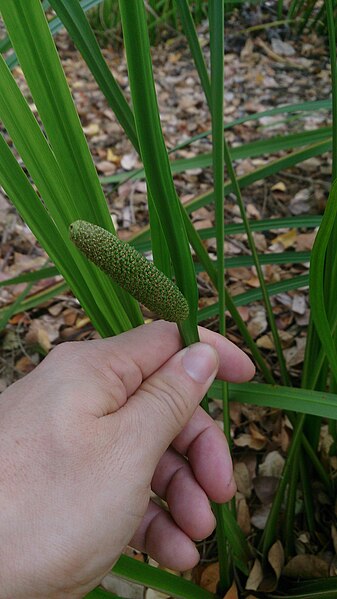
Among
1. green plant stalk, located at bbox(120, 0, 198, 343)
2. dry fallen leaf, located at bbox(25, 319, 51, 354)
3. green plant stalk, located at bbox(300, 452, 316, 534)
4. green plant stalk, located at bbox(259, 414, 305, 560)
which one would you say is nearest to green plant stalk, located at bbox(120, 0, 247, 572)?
green plant stalk, located at bbox(120, 0, 198, 343)

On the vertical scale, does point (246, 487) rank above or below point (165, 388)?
below

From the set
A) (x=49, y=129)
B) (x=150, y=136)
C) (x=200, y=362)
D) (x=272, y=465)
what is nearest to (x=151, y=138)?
(x=150, y=136)

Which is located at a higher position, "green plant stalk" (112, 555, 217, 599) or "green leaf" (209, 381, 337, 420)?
"green leaf" (209, 381, 337, 420)

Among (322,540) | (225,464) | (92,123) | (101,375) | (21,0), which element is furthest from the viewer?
(92,123)

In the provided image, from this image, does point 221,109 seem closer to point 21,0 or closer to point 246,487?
point 21,0

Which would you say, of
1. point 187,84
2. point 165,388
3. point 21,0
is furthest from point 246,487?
point 187,84

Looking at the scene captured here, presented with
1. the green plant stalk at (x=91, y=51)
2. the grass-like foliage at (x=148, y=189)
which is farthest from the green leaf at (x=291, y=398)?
the green plant stalk at (x=91, y=51)

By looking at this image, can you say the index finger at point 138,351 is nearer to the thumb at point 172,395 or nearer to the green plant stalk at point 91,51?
the thumb at point 172,395

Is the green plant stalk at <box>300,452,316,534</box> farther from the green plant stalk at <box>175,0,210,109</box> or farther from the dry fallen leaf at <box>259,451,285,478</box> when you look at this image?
the green plant stalk at <box>175,0,210,109</box>
